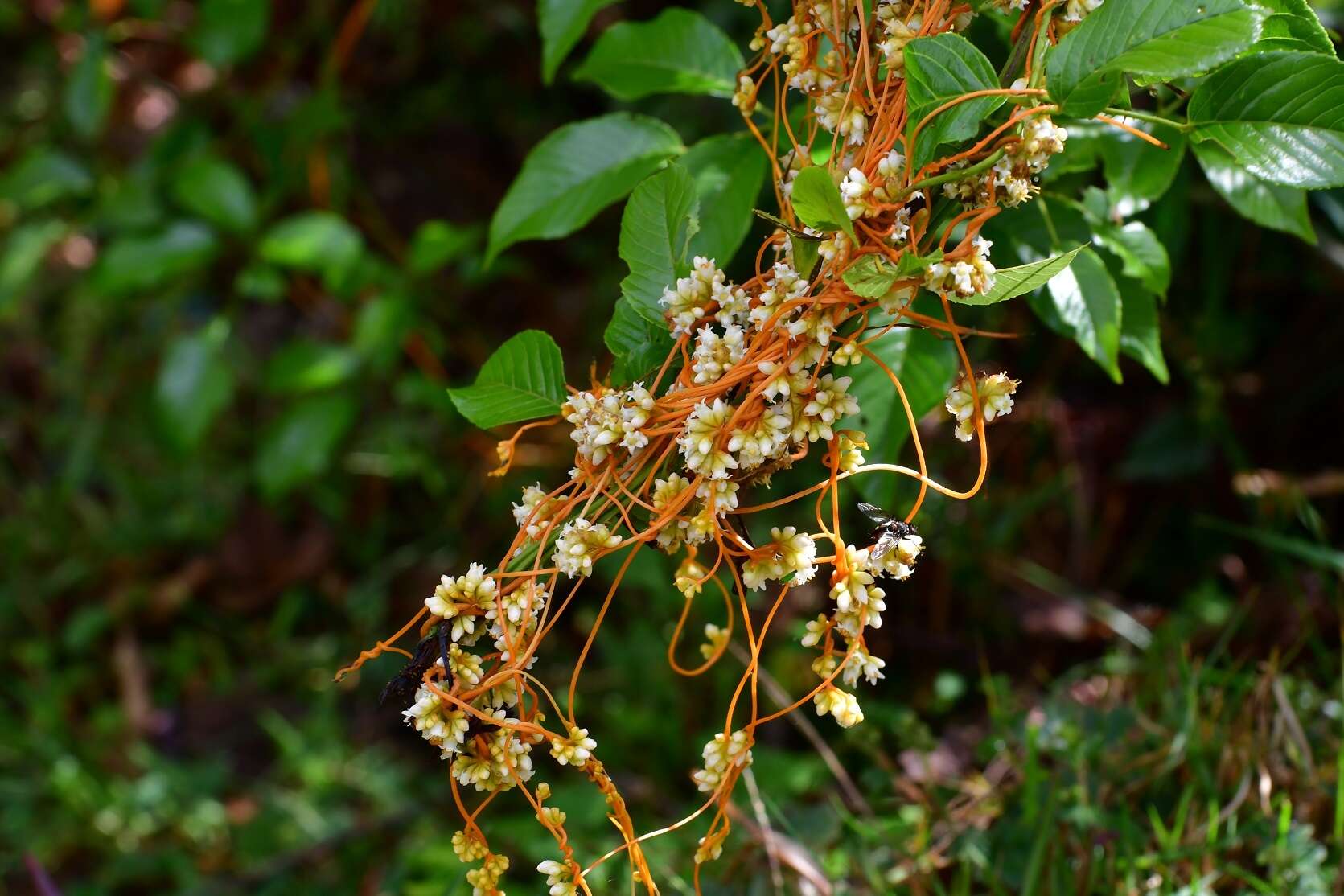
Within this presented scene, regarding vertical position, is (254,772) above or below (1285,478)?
below

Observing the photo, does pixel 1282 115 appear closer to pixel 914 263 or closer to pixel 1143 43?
pixel 1143 43

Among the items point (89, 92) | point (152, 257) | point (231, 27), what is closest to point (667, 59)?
point (152, 257)

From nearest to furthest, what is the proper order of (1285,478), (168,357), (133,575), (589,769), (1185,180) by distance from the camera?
1. (589,769)
2. (1185,180)
3. (1285,478)
4. (168,357)
5. (133,575)

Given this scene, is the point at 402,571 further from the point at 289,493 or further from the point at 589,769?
the point at 589,769

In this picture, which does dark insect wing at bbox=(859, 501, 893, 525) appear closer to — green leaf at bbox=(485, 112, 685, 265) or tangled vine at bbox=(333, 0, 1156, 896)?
tangled vine at bbox=(333, 0, 1156, 896)

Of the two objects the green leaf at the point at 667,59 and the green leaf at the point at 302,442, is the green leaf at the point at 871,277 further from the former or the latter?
→ the green leaf at the point at 302,442

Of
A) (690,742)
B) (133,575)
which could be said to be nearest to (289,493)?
(133,575)

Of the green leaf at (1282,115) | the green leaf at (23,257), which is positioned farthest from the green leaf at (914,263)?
the green leaf at (23,257)
